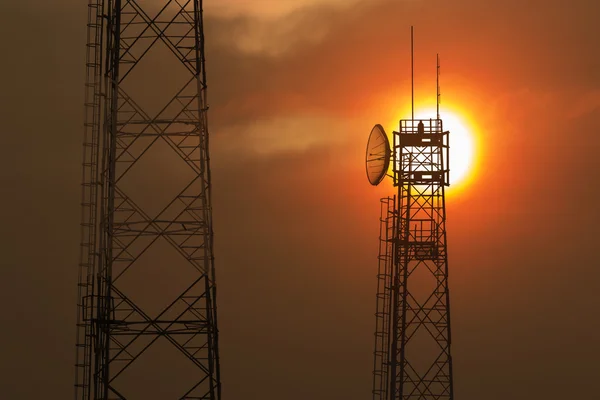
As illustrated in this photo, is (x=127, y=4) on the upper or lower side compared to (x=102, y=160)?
upper

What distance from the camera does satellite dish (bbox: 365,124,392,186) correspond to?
5900cm

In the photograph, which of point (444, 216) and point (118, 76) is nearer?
point (118, 76)

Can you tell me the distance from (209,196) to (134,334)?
200 inches

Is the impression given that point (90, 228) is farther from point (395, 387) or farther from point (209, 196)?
point (395, 387)

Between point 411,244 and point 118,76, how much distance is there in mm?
18191

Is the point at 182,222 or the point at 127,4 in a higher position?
the point at 127,4

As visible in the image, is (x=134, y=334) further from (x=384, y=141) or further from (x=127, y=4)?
(x=384, y=141)

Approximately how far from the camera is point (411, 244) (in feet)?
193

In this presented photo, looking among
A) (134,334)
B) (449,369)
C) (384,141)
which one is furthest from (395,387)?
(134,334)

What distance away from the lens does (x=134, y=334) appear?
44.8m

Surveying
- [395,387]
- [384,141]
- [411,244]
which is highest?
[384,141]

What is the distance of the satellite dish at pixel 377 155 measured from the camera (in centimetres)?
5900

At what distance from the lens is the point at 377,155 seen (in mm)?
59969

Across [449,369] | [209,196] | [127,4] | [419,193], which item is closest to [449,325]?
[449,369]
